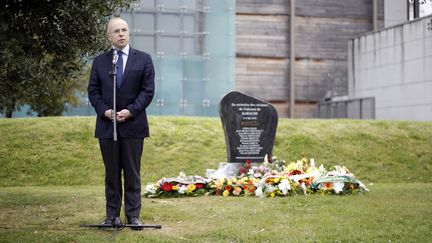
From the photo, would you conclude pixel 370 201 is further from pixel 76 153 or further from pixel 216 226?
pixel 76 153

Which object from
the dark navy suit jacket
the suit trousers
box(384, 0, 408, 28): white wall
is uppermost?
box(384, 0, 408, 28): white wall

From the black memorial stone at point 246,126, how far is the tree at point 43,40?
14.3 feet

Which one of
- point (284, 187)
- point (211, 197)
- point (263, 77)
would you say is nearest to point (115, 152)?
point (211, 197)

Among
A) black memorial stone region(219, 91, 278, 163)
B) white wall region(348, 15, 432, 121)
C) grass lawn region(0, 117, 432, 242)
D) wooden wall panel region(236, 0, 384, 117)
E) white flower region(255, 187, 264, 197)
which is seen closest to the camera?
grass lawn region(0, 117, 432, 242)

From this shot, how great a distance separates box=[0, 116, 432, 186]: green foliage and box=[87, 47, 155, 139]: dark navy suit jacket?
31.3 feet

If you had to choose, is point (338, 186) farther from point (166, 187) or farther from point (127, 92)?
point (127, 92)

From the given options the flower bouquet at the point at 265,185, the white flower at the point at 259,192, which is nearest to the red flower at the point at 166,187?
the flower bouquet at the point at 265,185

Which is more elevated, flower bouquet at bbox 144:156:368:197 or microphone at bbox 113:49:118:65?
microphone at bbox 113:49:118:65

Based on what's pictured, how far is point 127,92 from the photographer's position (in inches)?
313

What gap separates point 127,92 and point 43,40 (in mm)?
3077

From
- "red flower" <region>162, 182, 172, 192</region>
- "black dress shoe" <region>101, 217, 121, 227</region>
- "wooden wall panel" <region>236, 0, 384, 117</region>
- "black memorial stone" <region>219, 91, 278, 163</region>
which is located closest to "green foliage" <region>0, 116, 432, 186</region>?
"black memorial stone" <region>219, 91, 278, 163</region>

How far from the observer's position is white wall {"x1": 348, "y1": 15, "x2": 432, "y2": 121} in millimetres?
26641

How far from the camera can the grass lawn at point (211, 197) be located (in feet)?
25.9

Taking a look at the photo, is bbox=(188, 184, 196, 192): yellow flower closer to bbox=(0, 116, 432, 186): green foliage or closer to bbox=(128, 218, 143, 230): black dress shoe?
bbox=(128, 218, 143, 230): black dress shoe
